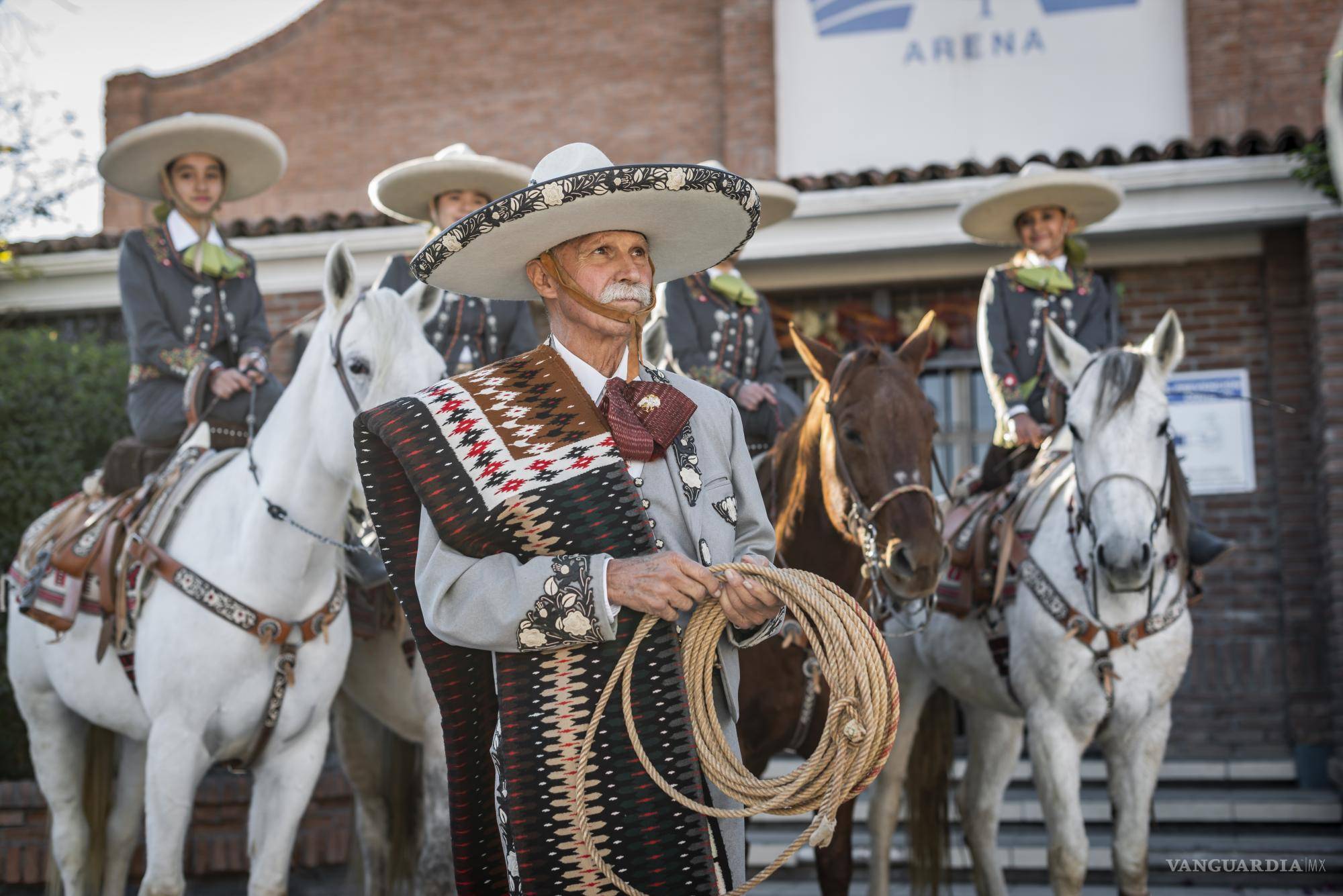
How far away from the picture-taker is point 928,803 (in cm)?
646

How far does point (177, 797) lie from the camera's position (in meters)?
4.28

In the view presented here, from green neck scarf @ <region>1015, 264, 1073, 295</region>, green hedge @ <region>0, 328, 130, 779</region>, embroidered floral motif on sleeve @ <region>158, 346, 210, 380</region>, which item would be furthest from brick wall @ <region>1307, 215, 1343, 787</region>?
green hedge @ <region>0, 328, 130, 779</region>

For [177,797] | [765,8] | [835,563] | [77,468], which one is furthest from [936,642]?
[765,8]

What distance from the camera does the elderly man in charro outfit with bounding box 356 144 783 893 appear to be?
2.62 metres

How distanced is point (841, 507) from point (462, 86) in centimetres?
1023

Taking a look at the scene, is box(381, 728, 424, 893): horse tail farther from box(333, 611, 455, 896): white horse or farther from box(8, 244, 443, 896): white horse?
box(8, 244, 443, 896): white horse

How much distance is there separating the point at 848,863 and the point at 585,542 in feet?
8.13

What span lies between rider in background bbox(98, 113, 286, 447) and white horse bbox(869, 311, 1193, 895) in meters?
3.20

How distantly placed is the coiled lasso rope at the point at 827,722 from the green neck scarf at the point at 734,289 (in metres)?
3.47

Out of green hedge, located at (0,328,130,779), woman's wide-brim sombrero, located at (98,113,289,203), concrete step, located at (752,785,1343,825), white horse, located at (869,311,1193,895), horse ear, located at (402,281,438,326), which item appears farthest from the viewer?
green hedge, located at (0,328,130,779)

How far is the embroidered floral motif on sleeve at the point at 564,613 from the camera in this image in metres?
2.54

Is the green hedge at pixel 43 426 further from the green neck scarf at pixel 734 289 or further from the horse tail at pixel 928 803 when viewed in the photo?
the horse tail at pixel 928 803

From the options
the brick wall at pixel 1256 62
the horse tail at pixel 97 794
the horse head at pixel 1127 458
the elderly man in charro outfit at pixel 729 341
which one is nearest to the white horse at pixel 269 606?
the horse tail at pixel 97 794

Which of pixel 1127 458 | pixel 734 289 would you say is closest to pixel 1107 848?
pixel 1127 458
